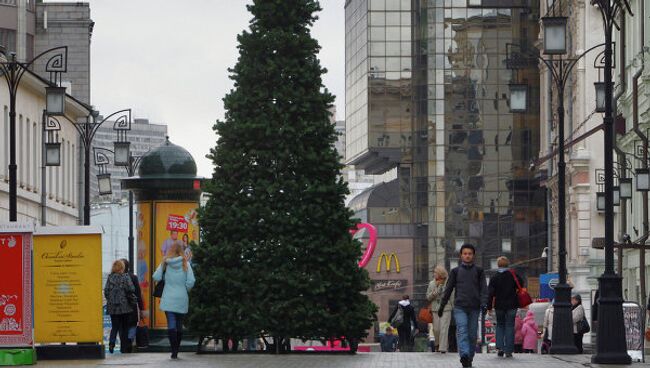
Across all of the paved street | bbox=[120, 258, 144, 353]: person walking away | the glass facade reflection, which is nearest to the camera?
the paved street

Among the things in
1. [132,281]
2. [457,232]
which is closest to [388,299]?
[457,232]

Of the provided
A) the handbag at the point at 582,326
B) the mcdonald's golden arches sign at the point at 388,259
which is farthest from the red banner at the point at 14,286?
the mcdonald's golden arches sign at the point at 388,259

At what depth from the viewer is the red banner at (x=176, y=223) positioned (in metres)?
35.7

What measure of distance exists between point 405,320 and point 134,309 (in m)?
12.8

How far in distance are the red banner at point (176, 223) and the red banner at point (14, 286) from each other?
9.32 meters

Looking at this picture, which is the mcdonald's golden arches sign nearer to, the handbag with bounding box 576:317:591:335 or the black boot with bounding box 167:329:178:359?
the handbag with bounding box 576:317:591:335

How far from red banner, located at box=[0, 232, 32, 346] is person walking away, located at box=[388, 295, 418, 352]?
17511 mm

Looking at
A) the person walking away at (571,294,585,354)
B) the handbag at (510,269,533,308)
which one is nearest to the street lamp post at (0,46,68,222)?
the handbag at (510,269,533,308)

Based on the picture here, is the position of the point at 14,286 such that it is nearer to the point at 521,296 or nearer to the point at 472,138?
the point at 521,296

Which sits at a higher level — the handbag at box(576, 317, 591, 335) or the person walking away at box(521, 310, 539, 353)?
the handbag at box(576, 317, 591, 335)

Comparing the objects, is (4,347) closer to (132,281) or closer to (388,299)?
(132,281)

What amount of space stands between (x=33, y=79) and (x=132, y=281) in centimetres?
3969

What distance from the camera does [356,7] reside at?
466 ft

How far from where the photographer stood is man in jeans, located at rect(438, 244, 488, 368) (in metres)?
26.1
